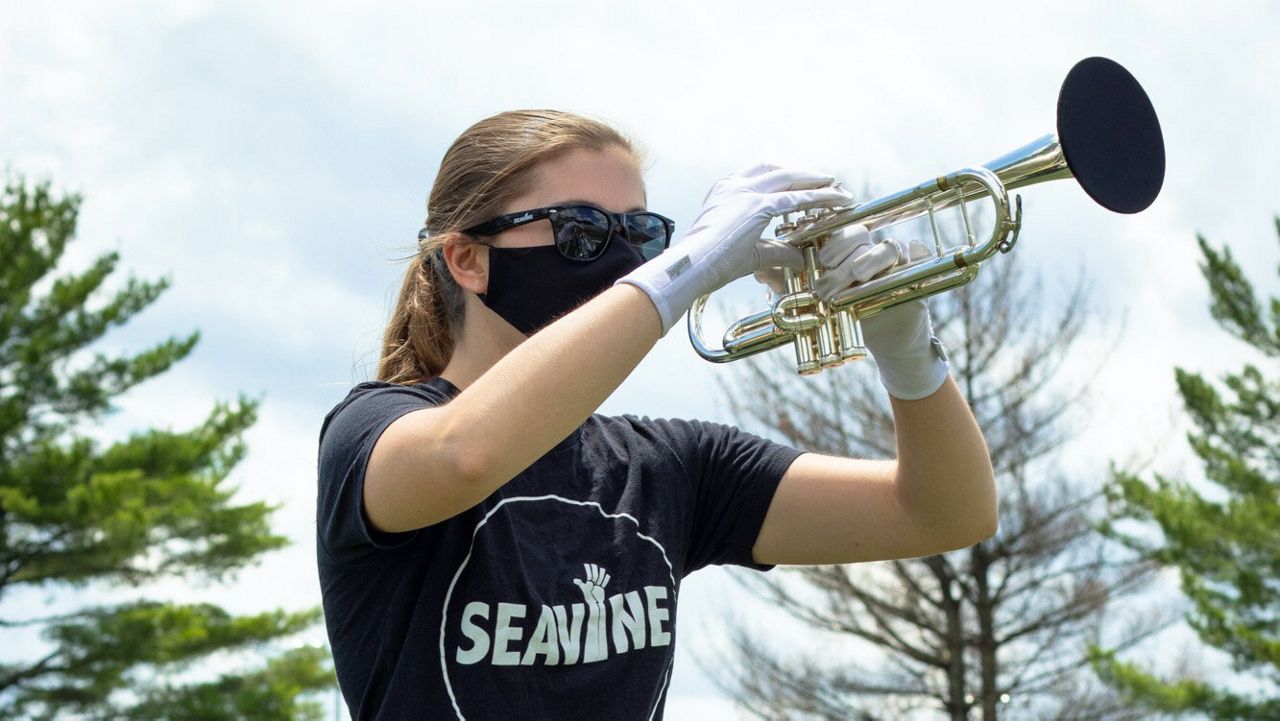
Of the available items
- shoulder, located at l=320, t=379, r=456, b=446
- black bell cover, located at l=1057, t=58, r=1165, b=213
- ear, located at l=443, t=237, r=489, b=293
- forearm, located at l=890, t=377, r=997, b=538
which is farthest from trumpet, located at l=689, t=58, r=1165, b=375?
shoulder, located at l=320, t=379, r=456, b=446

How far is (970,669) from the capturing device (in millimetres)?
19875

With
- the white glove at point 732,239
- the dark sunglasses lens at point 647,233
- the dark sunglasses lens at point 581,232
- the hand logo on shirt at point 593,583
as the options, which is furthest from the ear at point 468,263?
the hand logo on shirt at point 593,583

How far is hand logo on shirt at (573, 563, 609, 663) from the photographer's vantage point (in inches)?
101

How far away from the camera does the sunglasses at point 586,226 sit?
9.50ft

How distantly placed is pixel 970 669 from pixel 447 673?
18.6m

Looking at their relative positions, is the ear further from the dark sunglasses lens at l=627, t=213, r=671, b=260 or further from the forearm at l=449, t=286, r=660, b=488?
the forearm at l=449, t=286, r=660, b=488

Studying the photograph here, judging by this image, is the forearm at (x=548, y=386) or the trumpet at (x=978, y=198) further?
the trumpet at (x=978, y=198)

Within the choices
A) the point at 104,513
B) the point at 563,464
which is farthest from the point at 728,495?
the point at 104,513

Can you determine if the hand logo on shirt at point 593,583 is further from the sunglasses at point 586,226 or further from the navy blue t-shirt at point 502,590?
the sunglasses at point 586,226

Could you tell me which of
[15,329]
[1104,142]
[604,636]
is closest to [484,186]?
[604,636]

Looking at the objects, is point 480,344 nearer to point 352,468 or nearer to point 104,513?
point 352,468

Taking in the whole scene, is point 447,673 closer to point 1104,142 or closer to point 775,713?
point 1104,142

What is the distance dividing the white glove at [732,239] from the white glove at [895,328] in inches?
3.0

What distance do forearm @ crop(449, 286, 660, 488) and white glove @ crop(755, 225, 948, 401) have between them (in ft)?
1.98
